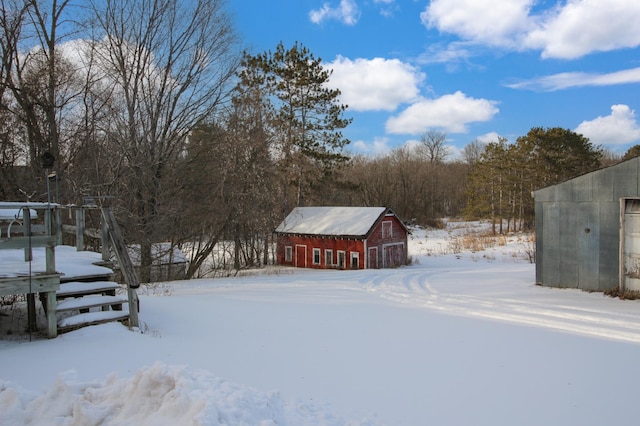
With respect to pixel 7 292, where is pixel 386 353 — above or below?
below

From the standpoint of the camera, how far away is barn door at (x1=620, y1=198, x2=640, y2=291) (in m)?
10.6

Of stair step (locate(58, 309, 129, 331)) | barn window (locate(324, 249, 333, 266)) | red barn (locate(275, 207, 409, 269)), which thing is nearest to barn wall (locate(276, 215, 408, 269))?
red barn (locate(275, 207, 409, 269))

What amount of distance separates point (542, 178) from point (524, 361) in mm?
40808

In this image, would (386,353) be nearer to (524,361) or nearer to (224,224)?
(524,361)

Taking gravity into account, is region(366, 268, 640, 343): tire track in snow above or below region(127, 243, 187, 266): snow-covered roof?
below

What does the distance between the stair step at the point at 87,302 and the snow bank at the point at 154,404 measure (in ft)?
5.38

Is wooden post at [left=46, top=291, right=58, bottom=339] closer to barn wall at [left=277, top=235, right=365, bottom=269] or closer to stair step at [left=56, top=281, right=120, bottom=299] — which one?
stair step at [left=56, top=281, right=120, bottom=299]

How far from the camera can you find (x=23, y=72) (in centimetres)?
1692

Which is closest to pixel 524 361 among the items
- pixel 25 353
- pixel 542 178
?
pixel 25 353

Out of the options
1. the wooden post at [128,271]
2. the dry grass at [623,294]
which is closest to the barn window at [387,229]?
the dry grass at [623,294]

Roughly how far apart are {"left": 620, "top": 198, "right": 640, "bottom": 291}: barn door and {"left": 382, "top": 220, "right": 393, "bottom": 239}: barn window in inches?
616

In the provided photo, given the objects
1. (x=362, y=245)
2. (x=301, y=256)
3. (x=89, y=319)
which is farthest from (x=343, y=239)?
(x=89, y=319)

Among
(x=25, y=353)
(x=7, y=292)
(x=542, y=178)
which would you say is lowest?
(x=25, y=353)

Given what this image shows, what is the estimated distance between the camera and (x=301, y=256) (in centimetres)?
2764
